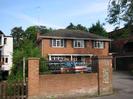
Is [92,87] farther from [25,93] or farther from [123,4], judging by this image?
[123,4]

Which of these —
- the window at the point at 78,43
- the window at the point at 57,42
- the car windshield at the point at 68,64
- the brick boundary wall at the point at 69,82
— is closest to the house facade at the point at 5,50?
the window at the point at 57,42

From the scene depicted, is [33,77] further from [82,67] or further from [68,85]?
[82,67]

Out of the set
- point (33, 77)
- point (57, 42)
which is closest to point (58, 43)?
point (57, 42)

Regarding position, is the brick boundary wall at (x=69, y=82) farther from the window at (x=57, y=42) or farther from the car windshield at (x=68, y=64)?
the window at (x=57, y=42)

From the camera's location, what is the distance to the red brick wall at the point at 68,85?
67.6ft

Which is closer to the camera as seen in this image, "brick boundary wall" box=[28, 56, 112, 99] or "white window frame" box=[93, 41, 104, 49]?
"brick boundary wall" box=[28, 56, 112, 99]

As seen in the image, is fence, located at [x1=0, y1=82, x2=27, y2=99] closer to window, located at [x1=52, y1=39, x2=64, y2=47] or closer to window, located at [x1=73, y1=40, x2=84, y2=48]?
window, located at [x1=52, y1=39, x2=64, y2=47]

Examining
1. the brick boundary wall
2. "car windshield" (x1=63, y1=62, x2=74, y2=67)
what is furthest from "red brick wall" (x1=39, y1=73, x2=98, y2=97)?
"car windshield" (x1=63, y1=62, x2=74, y2=67)

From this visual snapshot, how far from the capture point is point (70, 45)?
5238 centimetres

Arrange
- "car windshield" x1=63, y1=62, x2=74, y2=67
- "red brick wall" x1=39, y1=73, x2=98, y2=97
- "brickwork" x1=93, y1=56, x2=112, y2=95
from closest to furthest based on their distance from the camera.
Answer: "red brick wall" x1=39, y1=73, x2=98, y2=97
"brickwork" x1=93, y1=56, x2=112, y2=95
"car windshield" x1=63, y1=62, x2=74, y2=67

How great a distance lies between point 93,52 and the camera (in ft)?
178

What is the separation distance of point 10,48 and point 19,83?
1476 inches

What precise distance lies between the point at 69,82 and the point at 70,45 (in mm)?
30926

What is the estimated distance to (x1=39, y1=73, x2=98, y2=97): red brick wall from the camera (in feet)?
67.6
